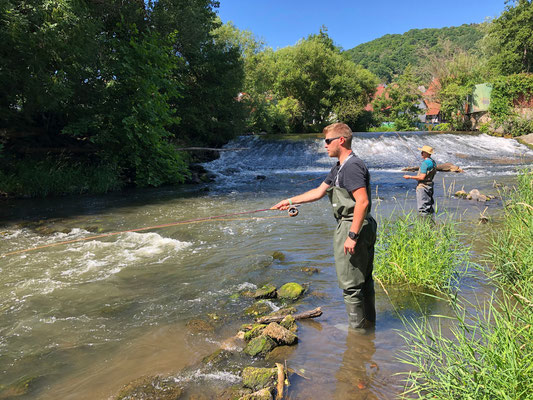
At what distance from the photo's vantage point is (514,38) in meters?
33.7

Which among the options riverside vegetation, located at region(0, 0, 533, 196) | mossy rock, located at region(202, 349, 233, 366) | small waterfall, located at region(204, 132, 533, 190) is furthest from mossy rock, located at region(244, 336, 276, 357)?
small waterfall, located at region(204, 132, 533, 190)

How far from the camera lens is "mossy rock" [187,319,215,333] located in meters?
4.27

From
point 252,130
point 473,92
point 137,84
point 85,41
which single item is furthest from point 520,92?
point 85,41

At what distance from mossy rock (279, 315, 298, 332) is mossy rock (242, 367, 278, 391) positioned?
820 millimetres

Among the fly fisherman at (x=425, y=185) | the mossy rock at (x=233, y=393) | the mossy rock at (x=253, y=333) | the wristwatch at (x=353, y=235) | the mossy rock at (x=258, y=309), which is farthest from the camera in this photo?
the fly fisherman at (x=425, y=185)

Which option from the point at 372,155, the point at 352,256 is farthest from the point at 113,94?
the point at 372,155

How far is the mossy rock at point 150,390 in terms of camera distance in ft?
10.2

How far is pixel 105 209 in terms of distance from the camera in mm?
11852

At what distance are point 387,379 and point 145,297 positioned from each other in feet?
11.6

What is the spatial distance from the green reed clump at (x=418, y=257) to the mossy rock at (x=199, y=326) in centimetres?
225

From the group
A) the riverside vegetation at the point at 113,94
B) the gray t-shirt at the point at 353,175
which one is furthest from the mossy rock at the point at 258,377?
the riverside vegetation at the point at 113,94

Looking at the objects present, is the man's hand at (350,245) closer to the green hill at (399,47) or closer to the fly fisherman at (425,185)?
the fly fisherman at (425,185)

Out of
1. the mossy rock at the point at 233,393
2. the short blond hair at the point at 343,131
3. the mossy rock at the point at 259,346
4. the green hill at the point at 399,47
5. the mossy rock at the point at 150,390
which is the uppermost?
the green hill at the point at 399,47

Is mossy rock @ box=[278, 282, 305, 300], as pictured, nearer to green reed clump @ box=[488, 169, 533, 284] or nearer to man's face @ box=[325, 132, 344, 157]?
man's face @ box=[325, 132, 344, 157]
